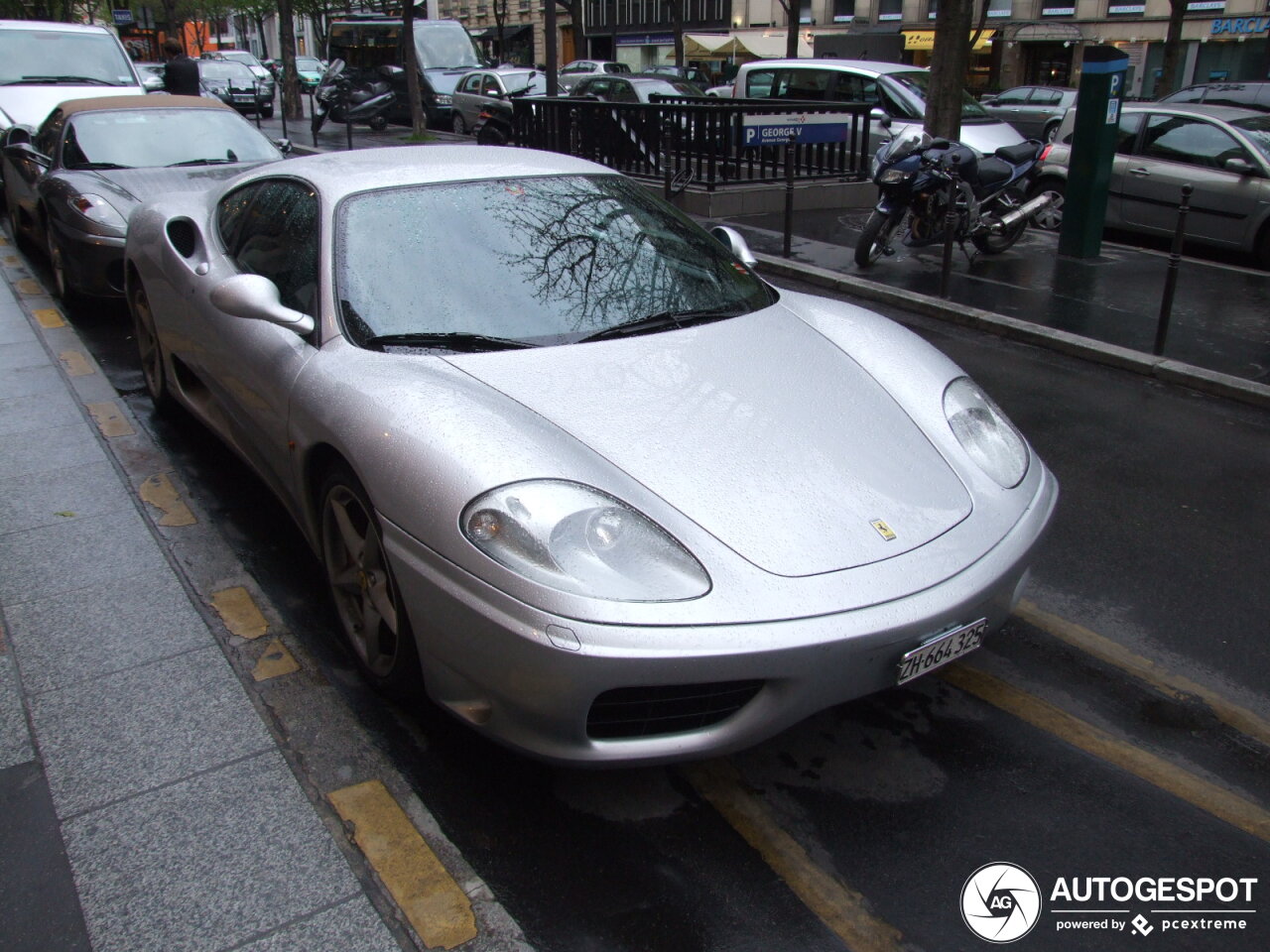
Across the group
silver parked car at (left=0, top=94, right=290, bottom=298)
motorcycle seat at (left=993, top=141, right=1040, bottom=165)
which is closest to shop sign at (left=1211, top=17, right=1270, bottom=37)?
motorcycle seat at (left=993, top=141, right=1040, bottom=165)

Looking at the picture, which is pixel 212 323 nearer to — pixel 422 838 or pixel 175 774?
pixel 175 774

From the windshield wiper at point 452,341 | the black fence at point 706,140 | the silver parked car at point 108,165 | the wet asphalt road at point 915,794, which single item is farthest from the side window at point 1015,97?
the windshield wiper at point 452,341

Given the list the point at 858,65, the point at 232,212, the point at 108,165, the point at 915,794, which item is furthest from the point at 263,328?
Result: the point at 858,65

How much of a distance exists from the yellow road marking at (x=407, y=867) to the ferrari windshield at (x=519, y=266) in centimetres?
136

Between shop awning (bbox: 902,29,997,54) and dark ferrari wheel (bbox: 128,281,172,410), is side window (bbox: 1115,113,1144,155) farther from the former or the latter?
shop awning (bbox: 902,29,997,54)

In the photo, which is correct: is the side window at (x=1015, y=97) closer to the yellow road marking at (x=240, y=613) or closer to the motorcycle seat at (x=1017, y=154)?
the motorcycle seat at (x=1017, y=154)

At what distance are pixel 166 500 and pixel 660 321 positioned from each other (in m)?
2.38

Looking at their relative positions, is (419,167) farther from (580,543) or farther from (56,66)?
(56,66)

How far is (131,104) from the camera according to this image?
8453mm

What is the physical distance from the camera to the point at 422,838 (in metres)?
2.53

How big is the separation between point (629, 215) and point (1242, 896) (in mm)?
2861

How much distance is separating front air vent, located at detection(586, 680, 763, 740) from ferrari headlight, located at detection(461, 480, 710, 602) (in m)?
0.21

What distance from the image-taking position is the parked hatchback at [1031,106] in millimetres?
21297

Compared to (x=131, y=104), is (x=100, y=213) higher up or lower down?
lower down
